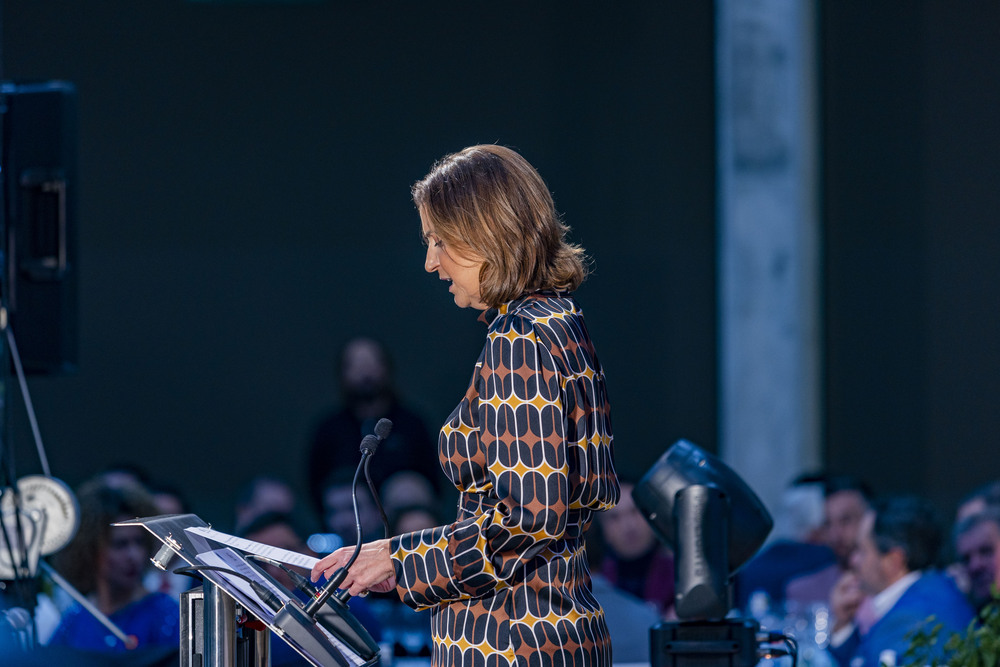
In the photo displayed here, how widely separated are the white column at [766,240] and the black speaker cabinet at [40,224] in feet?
12.1

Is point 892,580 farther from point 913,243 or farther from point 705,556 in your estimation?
point 913,243

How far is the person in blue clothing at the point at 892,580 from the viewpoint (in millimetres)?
3432

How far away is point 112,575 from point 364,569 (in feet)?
7.48

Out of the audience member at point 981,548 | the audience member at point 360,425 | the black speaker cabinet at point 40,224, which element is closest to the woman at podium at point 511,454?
the black speaker cabinet at point 40,224

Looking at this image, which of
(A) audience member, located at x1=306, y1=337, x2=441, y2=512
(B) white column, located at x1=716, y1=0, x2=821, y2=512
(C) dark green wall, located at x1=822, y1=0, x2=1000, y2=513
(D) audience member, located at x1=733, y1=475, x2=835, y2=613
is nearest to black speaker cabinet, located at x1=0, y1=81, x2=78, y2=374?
(D) audience member, located at x1=733, y1=475, x2=835, y2=613

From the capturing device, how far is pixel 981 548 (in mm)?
3963

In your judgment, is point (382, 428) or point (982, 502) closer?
point (382, 428)

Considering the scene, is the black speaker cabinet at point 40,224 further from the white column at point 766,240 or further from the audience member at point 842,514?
the white column at point 766,240

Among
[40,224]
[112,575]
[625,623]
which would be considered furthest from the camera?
[112,575]

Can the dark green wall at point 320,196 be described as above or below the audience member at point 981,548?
above

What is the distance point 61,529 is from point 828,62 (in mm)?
4856

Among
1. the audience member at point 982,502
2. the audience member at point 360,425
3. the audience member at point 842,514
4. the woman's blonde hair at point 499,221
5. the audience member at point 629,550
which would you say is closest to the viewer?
the woman's blonde hair at point 499,221

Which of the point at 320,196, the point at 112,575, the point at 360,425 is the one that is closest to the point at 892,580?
the point at 112,575

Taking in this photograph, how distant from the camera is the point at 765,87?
6.20 meters
